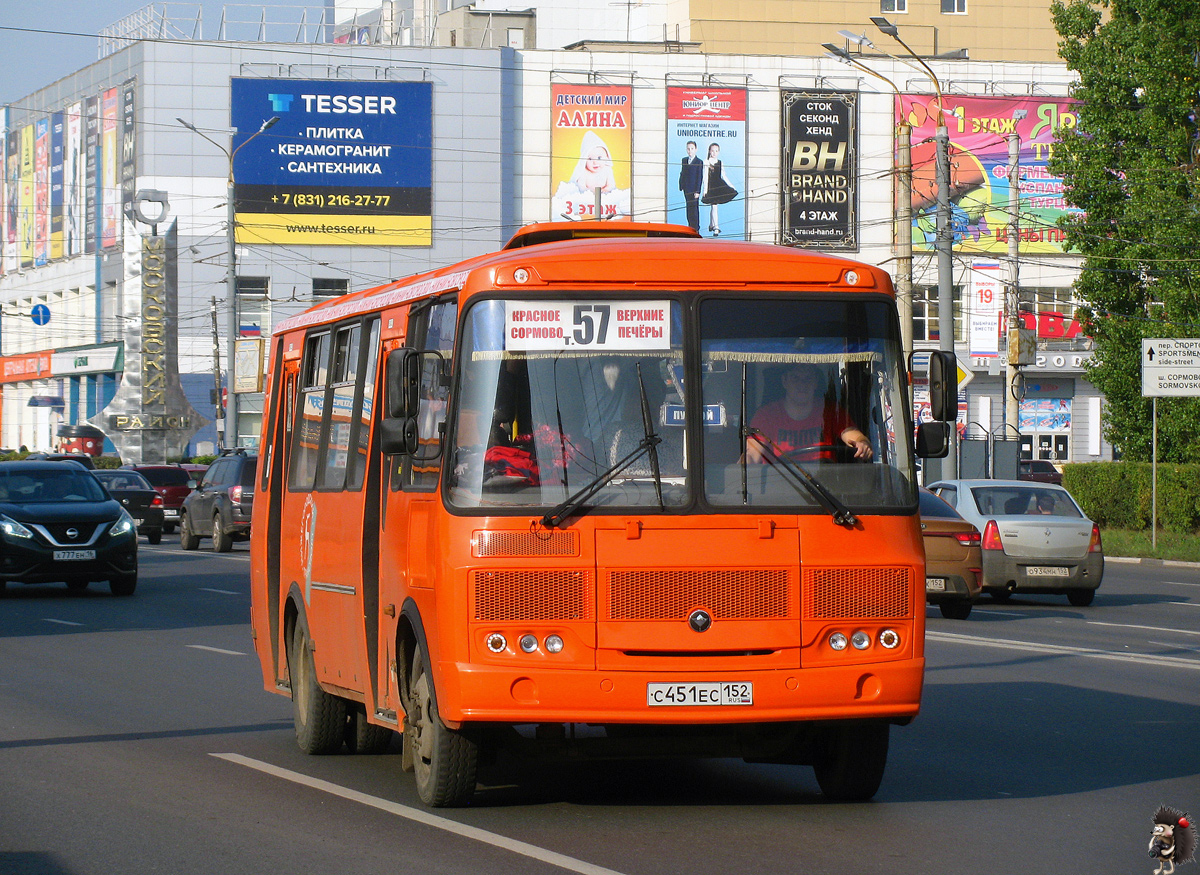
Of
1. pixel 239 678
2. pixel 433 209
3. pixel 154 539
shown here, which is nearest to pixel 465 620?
pixel 239 678

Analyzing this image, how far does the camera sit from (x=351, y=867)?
6738mm

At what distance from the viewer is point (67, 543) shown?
22453 millimetres

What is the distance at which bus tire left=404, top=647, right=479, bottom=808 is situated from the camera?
25.1 feet

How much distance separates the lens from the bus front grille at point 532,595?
7348 millimetres

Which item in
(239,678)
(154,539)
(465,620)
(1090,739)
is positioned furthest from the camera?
(154,539)

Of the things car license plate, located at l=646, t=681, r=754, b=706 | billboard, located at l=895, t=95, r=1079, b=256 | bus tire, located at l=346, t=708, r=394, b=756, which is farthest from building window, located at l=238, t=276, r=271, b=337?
car license plate, located at l=646, t=681, r=754, b=706

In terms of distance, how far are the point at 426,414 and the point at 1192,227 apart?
34.4 meters

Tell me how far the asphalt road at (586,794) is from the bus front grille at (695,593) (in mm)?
915

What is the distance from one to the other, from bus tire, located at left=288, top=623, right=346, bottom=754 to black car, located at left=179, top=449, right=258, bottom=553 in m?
23.5

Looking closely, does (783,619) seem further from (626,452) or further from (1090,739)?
(1090,739)

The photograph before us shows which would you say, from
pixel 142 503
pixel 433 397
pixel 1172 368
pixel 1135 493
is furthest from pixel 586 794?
pixel 142 503

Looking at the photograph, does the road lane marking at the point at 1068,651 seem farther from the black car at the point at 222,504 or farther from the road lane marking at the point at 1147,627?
the black car at the point at 222,504

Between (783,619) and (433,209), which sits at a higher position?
(433,209)

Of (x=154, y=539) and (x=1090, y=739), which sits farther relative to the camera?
(x=154, y=539)
